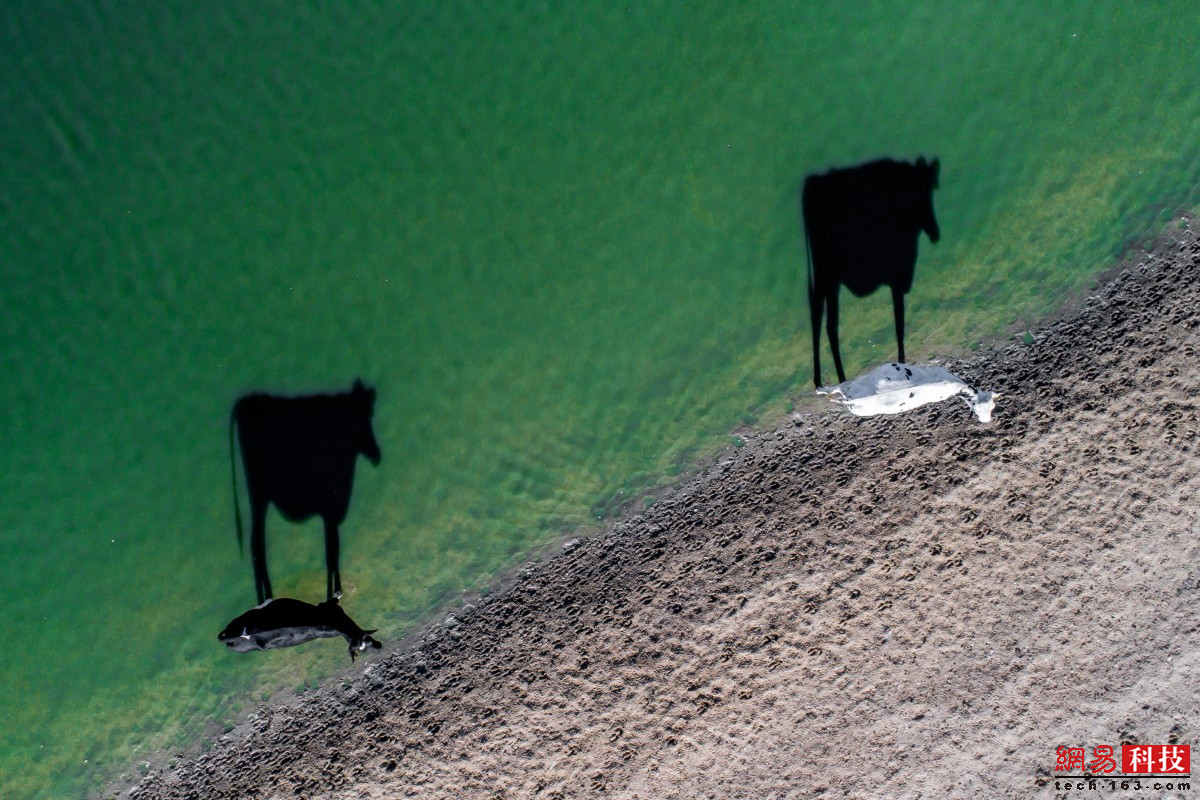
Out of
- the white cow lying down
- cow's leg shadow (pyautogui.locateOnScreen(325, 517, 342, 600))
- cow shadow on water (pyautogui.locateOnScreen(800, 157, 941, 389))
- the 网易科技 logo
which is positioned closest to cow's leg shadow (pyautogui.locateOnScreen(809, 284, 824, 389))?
cow shadow on water (pyautogui.locateOnScreen(800, 157, 941, 389))

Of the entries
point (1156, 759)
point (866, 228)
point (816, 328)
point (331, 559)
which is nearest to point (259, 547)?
point (331, 559)

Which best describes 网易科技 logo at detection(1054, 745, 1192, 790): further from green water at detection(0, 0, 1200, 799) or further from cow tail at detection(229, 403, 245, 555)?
cow tail at detection(229, 403, 245, 555)

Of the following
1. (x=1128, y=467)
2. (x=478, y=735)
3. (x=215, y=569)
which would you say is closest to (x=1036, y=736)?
(x=1128, y=467)

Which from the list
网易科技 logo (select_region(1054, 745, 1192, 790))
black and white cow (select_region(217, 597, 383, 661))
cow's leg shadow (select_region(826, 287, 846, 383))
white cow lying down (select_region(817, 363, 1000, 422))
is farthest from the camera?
cow's leg shadow (select_region(826, 287, 846, 383))

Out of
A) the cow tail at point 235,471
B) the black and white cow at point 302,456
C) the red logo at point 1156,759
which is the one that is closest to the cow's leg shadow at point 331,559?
the black and white cow at point 302,456

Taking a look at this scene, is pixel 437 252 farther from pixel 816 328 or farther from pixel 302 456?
pixel 816 328

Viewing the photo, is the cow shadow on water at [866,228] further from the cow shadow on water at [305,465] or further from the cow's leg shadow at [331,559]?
the cow's leg shadow at [331,559]

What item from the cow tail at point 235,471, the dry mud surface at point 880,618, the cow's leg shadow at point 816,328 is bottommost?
the dry mud surface at point 880,618
